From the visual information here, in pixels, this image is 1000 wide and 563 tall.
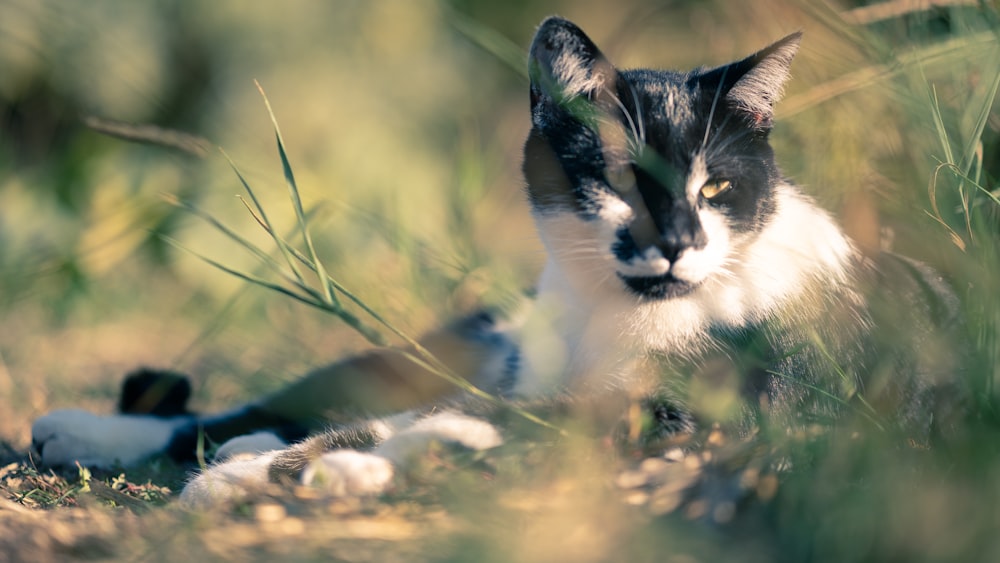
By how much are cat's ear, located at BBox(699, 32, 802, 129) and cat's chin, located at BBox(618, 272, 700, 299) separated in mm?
279

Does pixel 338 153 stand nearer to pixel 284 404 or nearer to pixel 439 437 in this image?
pixel 284 404

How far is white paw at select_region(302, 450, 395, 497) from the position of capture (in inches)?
36.2

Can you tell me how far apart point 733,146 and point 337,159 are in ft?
6.60

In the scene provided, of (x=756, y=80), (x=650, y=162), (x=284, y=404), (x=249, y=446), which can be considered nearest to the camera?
(x=650, y=162)

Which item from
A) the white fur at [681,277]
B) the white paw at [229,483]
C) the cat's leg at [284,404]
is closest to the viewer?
the white paw at [229,483]

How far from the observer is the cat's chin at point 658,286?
1.09m

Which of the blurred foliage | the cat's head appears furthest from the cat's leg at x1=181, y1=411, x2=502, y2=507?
the cat's head

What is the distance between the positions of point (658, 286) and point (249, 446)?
69 centimetres

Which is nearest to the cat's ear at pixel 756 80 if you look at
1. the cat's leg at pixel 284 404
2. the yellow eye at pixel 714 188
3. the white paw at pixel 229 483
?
the yellow eye at pixel 714 188

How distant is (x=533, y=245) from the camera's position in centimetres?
145

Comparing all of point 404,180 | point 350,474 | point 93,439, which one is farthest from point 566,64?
point 404,180

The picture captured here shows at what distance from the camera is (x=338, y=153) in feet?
9.69

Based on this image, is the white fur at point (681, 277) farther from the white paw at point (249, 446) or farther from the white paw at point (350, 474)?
the white paw at point (249, 446)

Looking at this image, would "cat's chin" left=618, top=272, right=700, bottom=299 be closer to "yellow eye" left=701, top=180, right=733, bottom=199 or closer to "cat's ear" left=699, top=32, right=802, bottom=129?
"yellow eye" left=701, top=180, right=733, bottom=199
